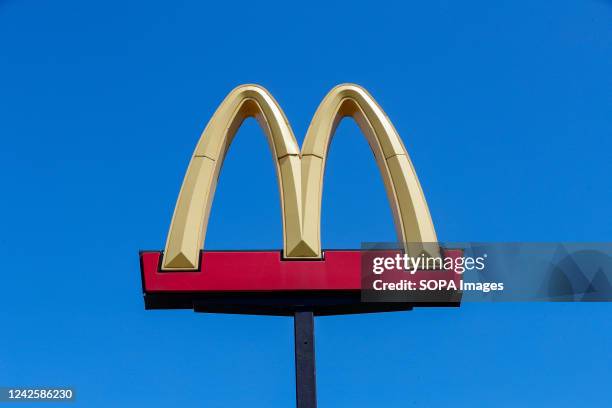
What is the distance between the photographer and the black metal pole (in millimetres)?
16281

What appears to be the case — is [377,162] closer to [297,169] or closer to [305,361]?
[297,169]

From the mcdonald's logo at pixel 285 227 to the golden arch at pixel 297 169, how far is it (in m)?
0.02

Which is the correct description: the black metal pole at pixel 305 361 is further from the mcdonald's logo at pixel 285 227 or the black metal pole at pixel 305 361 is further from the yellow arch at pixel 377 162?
the yellow arch at pixel 377 162

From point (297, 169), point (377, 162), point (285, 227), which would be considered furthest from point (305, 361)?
point (377, 162)

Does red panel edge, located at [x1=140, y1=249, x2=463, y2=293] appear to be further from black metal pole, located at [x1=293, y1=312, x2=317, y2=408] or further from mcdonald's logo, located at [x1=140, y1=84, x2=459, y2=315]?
black metal pole, located at [x1=293, y1=312, x2=317, y2=408]

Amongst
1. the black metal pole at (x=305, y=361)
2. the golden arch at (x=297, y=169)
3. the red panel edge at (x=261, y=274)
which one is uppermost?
the golden arch at (x=297, y=169)

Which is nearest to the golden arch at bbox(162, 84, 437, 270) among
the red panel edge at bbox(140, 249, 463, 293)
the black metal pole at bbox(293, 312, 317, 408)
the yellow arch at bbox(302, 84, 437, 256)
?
the yellow arch at bbox(302, 84, 437, 256)

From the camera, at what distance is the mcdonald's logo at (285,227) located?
16.4m

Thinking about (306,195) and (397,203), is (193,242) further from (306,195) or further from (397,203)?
(397,203)

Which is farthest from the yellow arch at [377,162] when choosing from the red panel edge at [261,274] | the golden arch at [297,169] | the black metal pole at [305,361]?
the black metal pole at [305,361]

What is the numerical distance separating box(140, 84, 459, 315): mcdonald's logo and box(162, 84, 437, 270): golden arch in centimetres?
2

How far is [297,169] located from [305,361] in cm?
370

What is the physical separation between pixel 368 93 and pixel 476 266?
412 cm

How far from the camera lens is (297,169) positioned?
17.3 m
